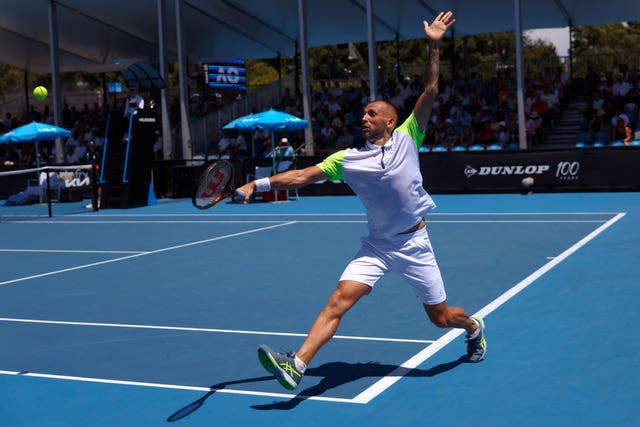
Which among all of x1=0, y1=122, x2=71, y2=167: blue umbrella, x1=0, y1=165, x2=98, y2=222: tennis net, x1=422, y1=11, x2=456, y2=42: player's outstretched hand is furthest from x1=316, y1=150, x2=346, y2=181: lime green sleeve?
x1=0, y1=122, x2=71, y2=167: blue umbrella

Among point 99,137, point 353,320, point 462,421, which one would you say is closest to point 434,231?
point 353,320

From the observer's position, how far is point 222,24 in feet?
111

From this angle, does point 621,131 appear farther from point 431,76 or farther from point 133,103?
point 431,76

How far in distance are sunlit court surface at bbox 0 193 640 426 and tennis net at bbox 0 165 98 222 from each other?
11107mm

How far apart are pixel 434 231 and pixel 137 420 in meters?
10.9

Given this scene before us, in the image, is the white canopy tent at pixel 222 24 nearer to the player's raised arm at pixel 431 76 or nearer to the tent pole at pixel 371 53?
the tent pole at pixel 371 53

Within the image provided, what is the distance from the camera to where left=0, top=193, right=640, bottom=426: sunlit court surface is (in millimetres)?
5703

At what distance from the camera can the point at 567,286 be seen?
984 cm

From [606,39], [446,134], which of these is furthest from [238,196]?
[606,39]

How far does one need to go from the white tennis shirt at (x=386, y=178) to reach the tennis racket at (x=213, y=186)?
2.03 ft

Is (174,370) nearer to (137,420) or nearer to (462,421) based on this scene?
(137,420)

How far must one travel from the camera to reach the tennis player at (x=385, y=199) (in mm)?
5948

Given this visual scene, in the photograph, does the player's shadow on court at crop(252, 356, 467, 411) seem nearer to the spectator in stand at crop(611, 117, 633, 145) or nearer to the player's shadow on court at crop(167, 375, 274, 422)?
the player's shadow on court at crop(167, 375, 274, 422)

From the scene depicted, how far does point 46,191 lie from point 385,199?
23139 mm
